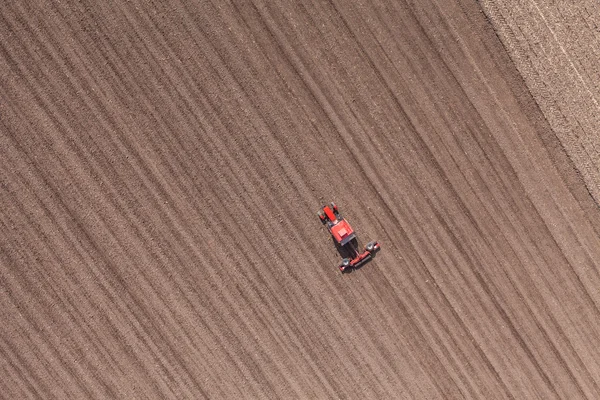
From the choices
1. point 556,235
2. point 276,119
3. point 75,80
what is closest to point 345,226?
point 276,119

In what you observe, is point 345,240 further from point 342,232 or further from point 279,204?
point 279,204

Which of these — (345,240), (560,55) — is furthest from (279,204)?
(560,55)

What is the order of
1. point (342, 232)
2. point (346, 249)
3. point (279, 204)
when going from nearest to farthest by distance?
point (342, 232) < point (279, 204) < point (346, 249)

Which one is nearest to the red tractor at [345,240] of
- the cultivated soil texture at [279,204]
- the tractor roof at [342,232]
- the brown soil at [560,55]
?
the tractor roof at [342,232]

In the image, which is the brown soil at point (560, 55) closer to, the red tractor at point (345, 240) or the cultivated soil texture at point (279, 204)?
the cultivated soil texture at point (279, 204)

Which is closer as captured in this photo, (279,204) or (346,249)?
(279,204)

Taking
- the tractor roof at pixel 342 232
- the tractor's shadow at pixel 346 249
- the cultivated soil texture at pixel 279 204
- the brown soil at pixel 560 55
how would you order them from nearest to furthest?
the cultivated soil texture at pixel 279 204
the tractor roof at pixel 342 232
the brown soil at pixel 560 55
the tractor's shadow at pixel 346 249

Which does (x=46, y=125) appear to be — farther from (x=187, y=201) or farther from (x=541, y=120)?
(x=541, y=120)
